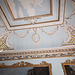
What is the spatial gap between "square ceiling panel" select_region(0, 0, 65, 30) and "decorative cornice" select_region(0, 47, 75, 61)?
4.44 ft

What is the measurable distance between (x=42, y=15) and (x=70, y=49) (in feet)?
7.29

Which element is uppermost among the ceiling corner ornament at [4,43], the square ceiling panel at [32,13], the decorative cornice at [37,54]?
the square ceiling panel at [32,13]

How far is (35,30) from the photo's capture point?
13.5 feet

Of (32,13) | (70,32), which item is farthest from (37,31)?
(70,32)

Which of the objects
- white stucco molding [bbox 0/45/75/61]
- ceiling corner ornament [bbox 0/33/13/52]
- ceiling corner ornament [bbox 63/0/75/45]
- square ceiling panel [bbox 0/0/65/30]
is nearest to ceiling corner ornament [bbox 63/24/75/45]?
ceiling corner ornament [bbox 63/0/75/45]

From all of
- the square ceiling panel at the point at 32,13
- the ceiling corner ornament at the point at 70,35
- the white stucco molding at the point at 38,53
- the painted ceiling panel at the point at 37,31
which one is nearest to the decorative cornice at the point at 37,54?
the white stucco molding at the point at 38,53

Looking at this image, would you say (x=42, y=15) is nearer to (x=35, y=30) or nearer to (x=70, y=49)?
(x=35, y=30)

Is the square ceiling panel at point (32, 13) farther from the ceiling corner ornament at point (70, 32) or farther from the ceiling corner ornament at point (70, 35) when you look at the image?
the ceiling corner ornament at point (70, 35)

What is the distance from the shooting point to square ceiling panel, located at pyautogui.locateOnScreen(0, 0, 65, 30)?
3270 millimetres

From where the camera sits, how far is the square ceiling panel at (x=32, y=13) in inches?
129

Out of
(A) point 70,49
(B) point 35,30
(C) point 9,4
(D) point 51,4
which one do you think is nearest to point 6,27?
(C) point 9,4

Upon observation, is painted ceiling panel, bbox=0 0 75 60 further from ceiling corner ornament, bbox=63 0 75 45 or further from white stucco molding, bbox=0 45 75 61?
white stucco molding, bbox=0 45 75 61

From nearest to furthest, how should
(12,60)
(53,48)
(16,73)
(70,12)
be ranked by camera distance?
(70,12) → (16,73) → (53,48) → (12,60)

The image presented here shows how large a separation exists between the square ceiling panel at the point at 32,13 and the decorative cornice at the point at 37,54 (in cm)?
135
